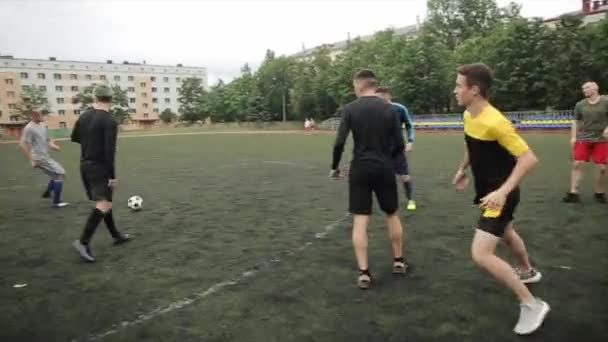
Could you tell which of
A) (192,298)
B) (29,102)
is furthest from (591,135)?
(29,102)

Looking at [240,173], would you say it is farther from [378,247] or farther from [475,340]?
[475,340]

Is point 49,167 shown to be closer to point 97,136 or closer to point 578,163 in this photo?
point 97,136

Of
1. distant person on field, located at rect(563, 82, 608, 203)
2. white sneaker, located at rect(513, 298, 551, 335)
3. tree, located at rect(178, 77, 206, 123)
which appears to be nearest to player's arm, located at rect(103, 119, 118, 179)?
white sneaker, located at rect(513, 298, 551, 335)

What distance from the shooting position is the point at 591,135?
777 centimetres

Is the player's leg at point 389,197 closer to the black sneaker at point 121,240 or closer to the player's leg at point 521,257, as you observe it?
the player's leg at point 521,257

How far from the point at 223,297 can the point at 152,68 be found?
130 metres

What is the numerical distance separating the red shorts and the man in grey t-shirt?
10.3 m

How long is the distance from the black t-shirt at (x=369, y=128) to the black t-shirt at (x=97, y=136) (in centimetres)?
320

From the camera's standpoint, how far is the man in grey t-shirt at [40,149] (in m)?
9.59

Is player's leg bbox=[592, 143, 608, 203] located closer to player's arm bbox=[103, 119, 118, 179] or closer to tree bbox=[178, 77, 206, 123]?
player's arm bbox=[103, 119, 118, 179]

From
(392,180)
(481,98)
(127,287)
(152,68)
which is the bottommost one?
(127,287)

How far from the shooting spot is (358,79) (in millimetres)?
4586

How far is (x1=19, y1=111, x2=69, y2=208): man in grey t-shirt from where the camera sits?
31.5 ft

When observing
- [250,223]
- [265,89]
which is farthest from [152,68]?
[250,223]
